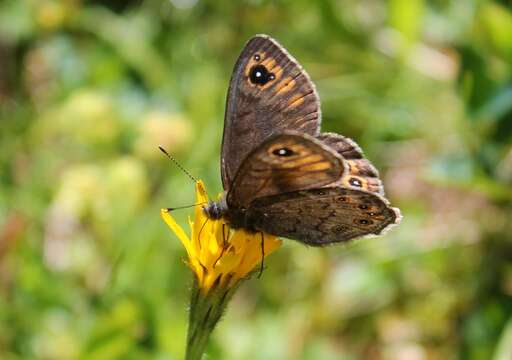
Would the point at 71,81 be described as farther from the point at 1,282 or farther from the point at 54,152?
the point at 1,282

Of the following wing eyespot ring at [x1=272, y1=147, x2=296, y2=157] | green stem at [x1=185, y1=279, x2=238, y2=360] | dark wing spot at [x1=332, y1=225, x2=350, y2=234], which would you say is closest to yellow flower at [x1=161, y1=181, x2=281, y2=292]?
green stem at [x1=185, y1=279, x2=238, y2=360]

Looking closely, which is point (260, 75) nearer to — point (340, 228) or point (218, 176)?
point (340, 228)

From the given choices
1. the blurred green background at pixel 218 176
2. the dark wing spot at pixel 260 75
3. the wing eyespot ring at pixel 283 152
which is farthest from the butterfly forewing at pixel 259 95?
the blurred green background at pixel 218 176

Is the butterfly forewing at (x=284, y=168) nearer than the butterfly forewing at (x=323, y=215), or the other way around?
the butterfly forewing at (x=284, y=168)

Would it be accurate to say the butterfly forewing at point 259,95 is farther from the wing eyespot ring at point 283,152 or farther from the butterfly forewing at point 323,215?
the wing eyespot ring at point 283,152

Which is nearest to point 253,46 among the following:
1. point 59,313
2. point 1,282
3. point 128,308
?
point 128,308
